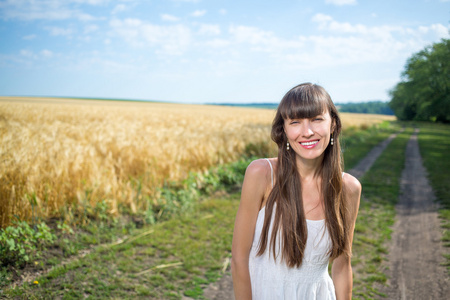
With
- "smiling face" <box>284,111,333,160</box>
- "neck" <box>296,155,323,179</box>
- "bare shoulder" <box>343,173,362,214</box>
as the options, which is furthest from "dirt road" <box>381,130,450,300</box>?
"smiling face" <box>284,111,333,160</box>

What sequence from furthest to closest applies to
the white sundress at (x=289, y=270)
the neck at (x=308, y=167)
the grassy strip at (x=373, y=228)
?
1. the grassy strip at (x=373, y=228)
2. the neck at (x=308, y=167)
3. the white sundress at (x=289, y=270)

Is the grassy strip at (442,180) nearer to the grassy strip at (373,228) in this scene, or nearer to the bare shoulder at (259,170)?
the grassy strip at (373,228)

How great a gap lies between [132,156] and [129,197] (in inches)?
54.6

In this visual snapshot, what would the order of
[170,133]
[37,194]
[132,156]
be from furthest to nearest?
1. [170,133]
2. [132,156]
3. [37,194]

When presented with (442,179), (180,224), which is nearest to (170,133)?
(180,224)

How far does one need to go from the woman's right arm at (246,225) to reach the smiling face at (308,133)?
0.82 feet

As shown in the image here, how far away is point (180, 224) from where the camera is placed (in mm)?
5547

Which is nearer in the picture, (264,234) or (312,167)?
(264,234)

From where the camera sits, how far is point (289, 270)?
187cm

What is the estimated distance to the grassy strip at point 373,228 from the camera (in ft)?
13.7

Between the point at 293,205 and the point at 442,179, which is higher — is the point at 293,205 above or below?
above

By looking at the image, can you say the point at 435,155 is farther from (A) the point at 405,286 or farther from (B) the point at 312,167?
(B) the point at 312,167

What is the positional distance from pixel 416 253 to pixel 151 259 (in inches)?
165

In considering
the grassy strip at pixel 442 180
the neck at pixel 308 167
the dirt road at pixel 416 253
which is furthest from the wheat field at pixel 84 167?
the neck at pixel 308 167
